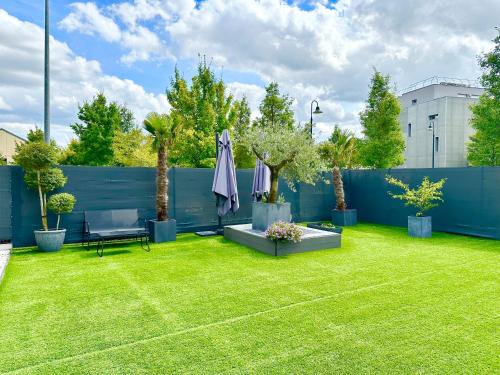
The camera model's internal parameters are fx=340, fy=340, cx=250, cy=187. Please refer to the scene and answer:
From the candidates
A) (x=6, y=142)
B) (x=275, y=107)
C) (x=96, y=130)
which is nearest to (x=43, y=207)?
(x=275, y=107)

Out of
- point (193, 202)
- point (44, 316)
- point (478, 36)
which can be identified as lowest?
point (44, 316)

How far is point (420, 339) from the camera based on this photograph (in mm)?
3240

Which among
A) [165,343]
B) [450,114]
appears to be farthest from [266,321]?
[450,114]

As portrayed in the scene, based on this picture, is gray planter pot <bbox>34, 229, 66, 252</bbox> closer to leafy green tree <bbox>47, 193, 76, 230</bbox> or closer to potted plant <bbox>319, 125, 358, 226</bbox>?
leafy green tree <bbox>47, 193, 76, 230</bbox>

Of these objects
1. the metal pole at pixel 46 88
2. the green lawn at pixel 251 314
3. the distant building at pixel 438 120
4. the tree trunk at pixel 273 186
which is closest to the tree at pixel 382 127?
the tree trunk at pixel 273 186

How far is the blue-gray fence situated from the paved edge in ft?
0.78

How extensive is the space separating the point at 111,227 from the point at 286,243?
4.10 m

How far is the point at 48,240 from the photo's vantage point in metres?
7.26

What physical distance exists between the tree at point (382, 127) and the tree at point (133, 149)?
497 inches

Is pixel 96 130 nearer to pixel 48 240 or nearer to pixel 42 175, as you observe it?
pixel 42 175

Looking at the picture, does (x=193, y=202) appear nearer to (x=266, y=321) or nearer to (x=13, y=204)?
(x=13, y=204)

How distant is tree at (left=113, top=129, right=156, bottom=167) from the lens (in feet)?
66.2

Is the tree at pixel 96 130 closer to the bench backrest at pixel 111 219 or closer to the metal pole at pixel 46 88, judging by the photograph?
the metal pole at pixel 46 88

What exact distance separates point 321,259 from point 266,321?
122 inches
